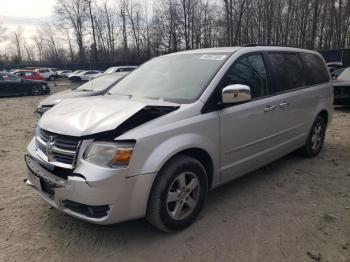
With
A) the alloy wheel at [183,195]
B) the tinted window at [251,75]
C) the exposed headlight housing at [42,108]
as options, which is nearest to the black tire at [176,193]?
the alloy wheel at [183,195]

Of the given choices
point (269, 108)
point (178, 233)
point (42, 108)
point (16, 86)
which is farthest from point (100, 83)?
point (16, 86)

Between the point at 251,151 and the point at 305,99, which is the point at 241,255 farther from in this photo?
the point at 305,99

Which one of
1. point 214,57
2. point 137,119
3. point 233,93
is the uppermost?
point 214,57

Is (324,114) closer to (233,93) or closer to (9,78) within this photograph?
(233,93)

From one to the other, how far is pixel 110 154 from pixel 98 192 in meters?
0.32

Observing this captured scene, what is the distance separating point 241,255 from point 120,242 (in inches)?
44.2

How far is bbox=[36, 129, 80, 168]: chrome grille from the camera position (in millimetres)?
2791

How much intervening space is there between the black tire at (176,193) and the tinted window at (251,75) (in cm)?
101

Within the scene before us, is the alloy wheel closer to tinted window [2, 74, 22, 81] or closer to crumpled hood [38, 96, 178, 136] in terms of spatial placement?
crumpled hood [38, 96, 178, 136]

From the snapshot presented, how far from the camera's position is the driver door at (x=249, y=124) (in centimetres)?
355

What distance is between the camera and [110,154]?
8.85 ft

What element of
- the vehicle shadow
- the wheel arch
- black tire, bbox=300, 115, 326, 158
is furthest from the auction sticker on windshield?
the wheel arch

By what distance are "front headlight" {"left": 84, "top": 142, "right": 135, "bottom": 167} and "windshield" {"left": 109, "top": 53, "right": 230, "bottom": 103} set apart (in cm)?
93

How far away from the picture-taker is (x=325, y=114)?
5594 millimetres
